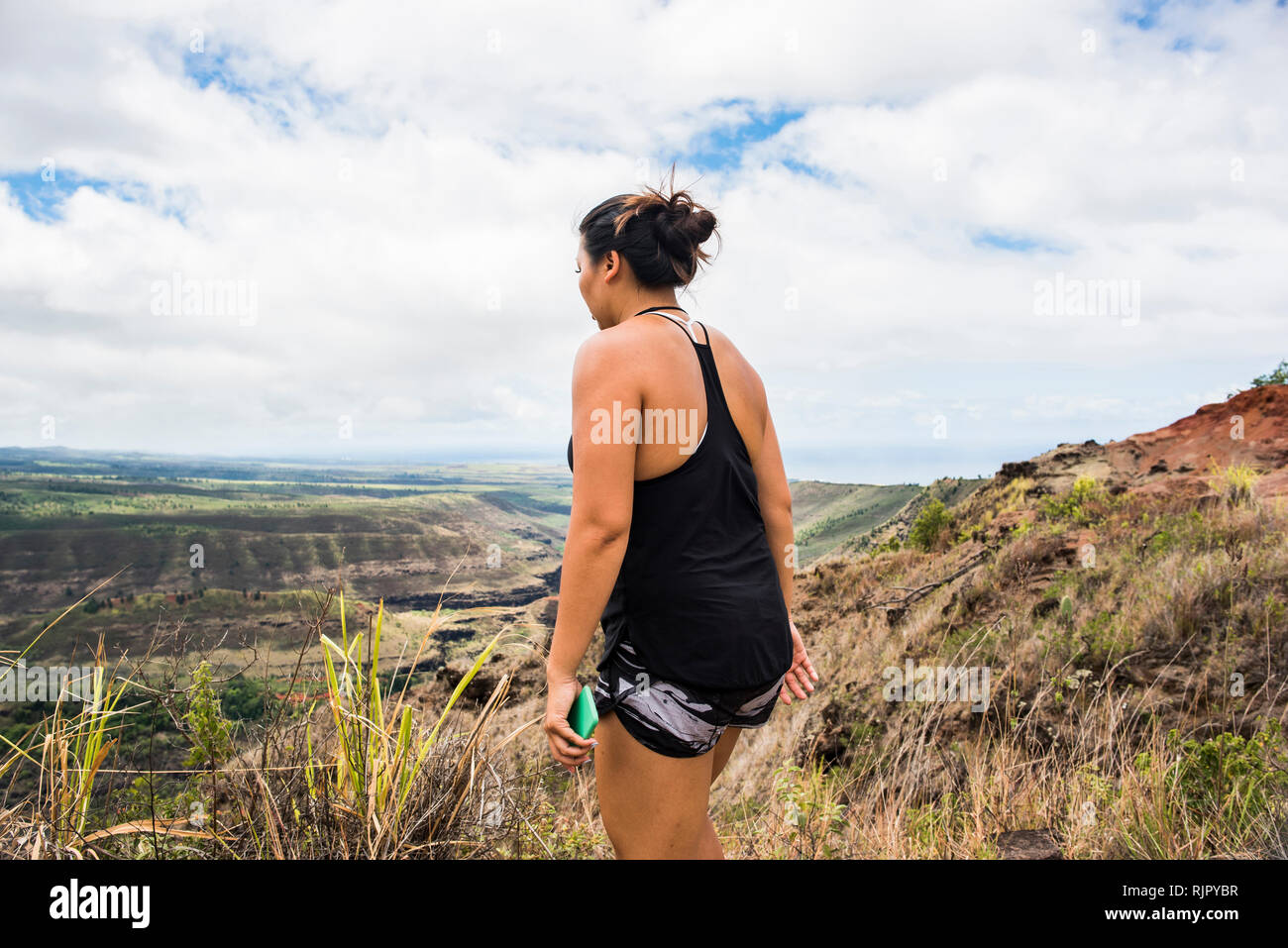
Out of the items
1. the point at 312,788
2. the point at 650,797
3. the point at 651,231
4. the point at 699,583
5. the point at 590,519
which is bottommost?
the point at 312,788

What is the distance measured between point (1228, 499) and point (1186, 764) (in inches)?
202

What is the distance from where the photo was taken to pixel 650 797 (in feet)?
5.04

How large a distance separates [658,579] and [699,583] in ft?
0.30

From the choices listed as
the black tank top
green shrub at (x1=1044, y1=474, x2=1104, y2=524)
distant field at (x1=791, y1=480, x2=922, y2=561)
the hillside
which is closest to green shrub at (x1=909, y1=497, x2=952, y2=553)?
the hillside

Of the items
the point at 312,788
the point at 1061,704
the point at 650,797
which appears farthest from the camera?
the point at 1061,704

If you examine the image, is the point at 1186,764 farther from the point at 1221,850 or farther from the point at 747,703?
the point at 747,703

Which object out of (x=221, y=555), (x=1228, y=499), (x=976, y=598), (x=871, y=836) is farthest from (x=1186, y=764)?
(x=221, y=555)

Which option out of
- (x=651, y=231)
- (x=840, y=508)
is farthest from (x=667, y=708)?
(x=840, y=508)

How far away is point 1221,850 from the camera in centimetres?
252

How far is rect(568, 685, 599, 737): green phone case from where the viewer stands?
1.47 meters

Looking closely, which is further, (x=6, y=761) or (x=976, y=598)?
(x=976, y=598)

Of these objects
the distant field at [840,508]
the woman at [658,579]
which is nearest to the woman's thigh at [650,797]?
the woman at [658,579]

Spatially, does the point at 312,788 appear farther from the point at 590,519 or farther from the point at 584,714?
the point at 590,519

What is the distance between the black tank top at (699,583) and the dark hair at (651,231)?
0.37m
